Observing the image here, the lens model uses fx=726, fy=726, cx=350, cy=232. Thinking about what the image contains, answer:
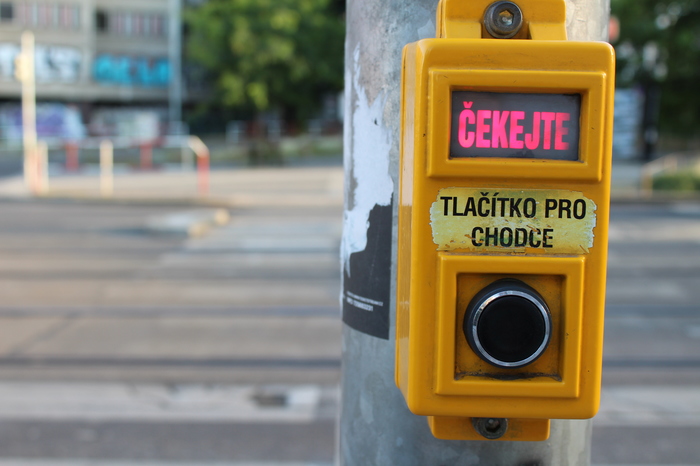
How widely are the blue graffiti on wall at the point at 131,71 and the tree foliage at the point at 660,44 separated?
2372 centimetres

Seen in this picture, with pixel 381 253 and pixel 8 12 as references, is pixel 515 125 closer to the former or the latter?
pixel 381 253

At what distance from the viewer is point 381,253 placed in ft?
5.88

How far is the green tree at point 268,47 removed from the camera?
3053 cm

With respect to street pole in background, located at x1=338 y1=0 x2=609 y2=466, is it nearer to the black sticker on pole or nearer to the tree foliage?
the black sticker on pole

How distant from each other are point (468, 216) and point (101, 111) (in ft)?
139

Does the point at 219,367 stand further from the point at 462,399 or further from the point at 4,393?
the point at 462,399

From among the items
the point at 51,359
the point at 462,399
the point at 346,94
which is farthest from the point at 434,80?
the point at 51,359

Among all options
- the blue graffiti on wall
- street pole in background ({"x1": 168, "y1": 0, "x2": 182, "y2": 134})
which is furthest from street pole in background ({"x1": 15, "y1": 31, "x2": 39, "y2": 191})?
the blue graffiti on wall

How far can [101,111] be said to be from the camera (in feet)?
134

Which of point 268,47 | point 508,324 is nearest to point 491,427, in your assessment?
point 508,324

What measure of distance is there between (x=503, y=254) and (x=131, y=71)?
40.6 metres

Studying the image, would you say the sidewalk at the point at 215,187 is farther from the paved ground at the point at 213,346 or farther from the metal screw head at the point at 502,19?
the metal screw head at the point at 502,19

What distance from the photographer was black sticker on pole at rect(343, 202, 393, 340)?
1783 millimetres

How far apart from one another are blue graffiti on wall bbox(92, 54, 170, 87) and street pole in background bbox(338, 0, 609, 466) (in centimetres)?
3994
